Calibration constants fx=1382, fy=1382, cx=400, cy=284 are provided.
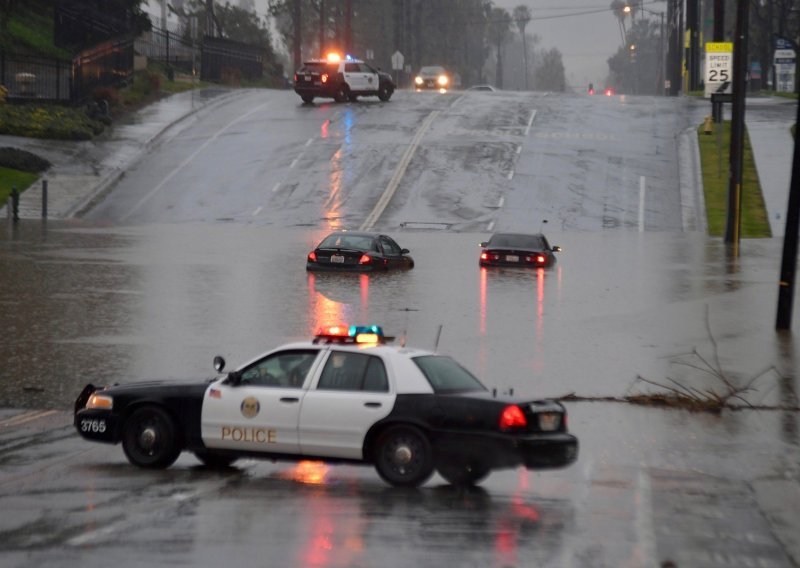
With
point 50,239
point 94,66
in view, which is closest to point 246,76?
point 94,66

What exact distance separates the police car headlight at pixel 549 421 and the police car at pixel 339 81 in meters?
55.7

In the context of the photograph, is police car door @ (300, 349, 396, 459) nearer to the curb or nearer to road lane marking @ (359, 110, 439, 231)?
road lane marking @ (359, 110, 439, 231)

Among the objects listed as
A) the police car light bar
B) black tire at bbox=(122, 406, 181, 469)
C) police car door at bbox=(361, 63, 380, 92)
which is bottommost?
black tire at bbox=(122, 406, 181, 469)

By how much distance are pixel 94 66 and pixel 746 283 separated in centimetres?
4064

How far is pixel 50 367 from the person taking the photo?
63.0 ft

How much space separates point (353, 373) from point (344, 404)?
0.33 meters

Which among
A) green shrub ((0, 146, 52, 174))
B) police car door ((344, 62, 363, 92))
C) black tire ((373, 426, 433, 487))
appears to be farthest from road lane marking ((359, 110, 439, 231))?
black tire ((373, 426, 433, 487))

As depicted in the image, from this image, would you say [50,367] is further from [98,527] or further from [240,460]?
[98,527]

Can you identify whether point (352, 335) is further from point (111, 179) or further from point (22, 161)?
point (22, 161)

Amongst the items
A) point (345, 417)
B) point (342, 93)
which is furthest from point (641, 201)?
point (345, 417)

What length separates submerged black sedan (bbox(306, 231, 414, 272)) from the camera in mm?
32938

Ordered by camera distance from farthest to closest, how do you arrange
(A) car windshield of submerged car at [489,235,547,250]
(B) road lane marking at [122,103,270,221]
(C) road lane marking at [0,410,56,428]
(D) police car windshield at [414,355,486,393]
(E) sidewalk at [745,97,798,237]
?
(B) road lane marking at [122,103,270,221]
(E) sidewalk at [745,97,798,237]
(A) car windshield of submerged car at [489,235,547,250]
(C) road lane marking at [0,410,56,428]
(D) police car windshield at [414,355,486,393]

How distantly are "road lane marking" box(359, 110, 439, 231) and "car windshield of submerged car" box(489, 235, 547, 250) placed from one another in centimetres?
865

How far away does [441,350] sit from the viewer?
2091 centimetres
